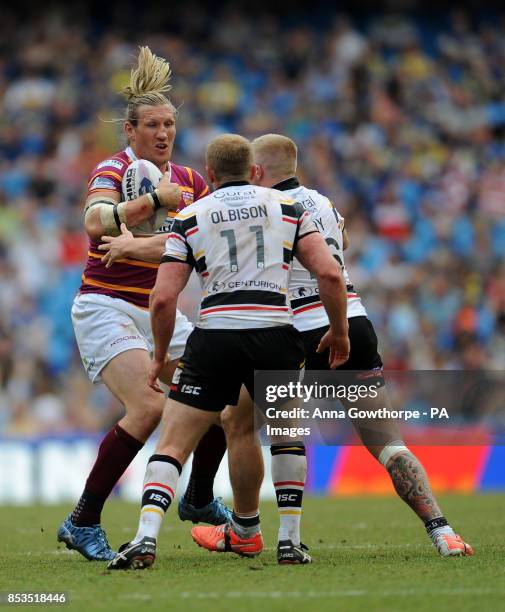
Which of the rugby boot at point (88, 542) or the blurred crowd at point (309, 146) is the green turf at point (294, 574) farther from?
the blurred crowd at point (309, 146)

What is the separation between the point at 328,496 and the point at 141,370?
295 inches

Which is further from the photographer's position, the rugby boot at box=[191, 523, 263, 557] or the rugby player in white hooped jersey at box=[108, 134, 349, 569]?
the rugby boot at box=[191, 523, 263, 557]

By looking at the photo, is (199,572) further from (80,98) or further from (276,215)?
(80,98)

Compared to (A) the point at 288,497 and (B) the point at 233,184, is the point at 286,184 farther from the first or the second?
(A) the point at 288,497

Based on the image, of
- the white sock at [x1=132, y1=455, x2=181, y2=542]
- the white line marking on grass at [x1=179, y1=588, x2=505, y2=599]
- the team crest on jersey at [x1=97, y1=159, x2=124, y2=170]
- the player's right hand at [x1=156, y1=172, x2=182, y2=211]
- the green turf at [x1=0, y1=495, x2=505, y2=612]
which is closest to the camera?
the green turf at [x1=0, y1=495, x2=505, y2=612]

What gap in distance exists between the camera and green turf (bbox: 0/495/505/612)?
5.31 metres

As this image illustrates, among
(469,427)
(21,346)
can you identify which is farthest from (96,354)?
(21,346)

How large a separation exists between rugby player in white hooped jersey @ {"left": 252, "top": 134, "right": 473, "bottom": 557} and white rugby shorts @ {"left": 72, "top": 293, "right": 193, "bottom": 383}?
0.87 meters

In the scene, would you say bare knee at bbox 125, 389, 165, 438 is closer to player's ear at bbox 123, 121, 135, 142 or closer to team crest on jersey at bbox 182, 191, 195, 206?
team crest on jersey at bbox 182, 191, 195, 206

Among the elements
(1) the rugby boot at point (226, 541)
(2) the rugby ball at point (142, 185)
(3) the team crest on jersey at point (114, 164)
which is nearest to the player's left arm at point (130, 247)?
(2) the rugby ball at point (142, 185)

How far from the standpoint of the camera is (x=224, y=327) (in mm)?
6555

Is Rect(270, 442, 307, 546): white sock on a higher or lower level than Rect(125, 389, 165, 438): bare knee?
lower

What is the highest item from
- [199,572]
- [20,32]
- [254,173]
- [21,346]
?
[20,32]

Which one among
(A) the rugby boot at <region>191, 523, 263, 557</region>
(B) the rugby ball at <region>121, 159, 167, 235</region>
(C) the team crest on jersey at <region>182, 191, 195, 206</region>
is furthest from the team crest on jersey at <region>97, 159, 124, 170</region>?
(A) the rugby boot at <region>191, 523, 263, 557</region>
